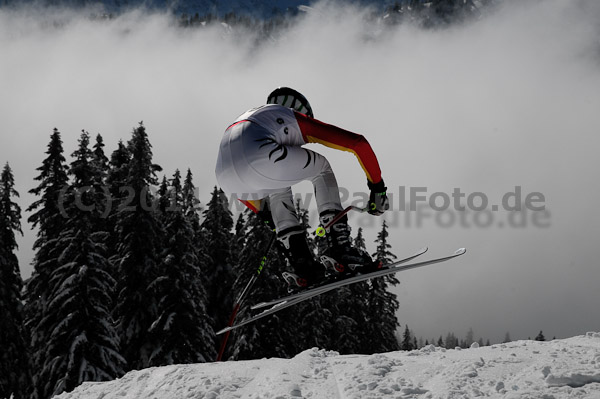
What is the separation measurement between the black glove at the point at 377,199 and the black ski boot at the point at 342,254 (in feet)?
1.31

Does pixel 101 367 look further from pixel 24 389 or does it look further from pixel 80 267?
pixel 24 389

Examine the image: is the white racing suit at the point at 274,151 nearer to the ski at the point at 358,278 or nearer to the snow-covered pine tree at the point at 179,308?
the ski at the point at 358,278

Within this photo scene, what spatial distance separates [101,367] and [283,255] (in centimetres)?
1580

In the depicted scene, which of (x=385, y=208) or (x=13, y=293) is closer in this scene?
(x=385, y=208)

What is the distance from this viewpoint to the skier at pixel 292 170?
5.60 metres

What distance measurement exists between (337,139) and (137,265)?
68.0 feet

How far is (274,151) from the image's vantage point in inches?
218

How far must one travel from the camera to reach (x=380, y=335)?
1345 inches

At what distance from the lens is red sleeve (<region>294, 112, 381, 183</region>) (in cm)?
574

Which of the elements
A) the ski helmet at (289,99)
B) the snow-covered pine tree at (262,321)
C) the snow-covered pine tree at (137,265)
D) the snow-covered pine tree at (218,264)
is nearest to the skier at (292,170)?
the ski helmet at (289,99)

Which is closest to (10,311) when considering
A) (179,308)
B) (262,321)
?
(179,308)

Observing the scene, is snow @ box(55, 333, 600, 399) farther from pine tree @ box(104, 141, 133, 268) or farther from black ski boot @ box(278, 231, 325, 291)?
pine tree @ box(104, 141, 133, 268)

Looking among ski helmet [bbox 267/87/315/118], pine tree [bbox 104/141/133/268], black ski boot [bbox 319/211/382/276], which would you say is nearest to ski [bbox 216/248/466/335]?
black ski boot [bbox 319/211/382/276]

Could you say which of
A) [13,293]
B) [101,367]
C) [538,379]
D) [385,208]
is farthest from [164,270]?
[538,379]
